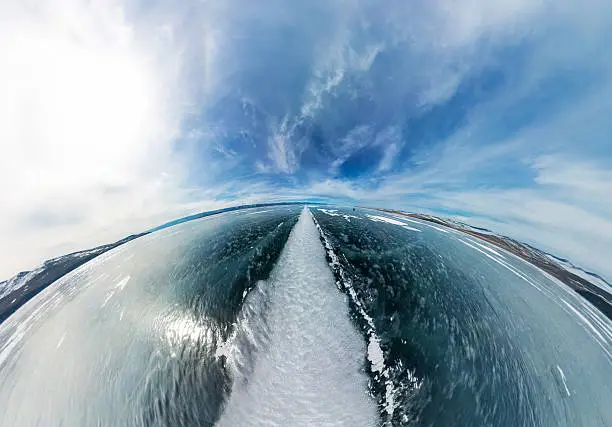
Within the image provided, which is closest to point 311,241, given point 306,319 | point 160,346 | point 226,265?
point 226,265

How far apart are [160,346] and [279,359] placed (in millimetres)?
7386

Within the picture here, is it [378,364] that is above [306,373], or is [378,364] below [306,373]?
below

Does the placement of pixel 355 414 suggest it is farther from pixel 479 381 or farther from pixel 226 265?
pixel 226 265

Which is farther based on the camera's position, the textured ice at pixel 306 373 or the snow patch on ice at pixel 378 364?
the snow patch on ice at pixel 378 364

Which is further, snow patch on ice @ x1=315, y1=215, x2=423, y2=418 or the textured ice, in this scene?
snow patch on ice @ x1=315, y1=215, x2=423, y2=418

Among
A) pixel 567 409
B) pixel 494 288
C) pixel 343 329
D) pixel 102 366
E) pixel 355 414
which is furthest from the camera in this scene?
pixel 494 288

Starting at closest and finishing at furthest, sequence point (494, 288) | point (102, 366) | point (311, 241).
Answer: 1. point (102, 366)
2. point (494, 288)
3. point (311, 241)

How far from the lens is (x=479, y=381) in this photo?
32.6 ft

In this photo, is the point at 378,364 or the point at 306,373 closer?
the point at 306,373

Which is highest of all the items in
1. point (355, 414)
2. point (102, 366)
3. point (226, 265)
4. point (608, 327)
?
point (226, 265)

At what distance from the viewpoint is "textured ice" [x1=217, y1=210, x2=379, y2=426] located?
25.7 ft

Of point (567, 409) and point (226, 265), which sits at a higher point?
point (226, 265)

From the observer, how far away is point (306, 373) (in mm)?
9578

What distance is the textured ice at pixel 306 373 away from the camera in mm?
7824
